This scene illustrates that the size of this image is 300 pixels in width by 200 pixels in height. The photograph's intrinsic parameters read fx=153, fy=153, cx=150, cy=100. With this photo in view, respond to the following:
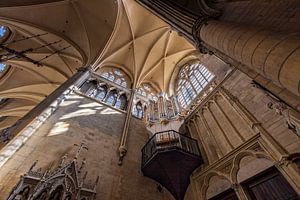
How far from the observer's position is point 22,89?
44.6 feet

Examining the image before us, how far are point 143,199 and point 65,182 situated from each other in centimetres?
314

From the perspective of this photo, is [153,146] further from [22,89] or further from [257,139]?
[22,89]

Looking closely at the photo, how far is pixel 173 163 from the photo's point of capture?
21.7 ft

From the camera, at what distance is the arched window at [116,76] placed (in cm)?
1347

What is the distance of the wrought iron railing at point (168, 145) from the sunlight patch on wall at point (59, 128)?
12.8 ft

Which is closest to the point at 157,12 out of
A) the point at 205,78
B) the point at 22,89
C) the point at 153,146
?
the point at 205,78

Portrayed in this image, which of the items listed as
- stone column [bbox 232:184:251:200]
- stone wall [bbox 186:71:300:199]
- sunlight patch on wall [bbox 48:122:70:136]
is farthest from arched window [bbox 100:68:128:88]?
stone column [bbox 232:184:251:200]

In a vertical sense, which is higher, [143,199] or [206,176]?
[206,176]

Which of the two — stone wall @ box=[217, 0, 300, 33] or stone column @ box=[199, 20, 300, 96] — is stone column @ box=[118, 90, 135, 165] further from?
stone wall @ box=[217, 0, 300, 33]

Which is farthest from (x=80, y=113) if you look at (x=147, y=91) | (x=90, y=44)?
(x=147, y=91)

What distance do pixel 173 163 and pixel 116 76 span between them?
969 cm

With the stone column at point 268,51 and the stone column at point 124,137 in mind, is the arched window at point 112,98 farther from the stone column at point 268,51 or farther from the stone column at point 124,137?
the stone column at point 268,51

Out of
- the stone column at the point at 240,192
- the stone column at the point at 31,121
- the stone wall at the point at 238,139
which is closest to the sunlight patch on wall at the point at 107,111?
the stone column at the point at 31,121

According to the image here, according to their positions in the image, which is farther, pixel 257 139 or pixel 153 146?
pixel 153 146
